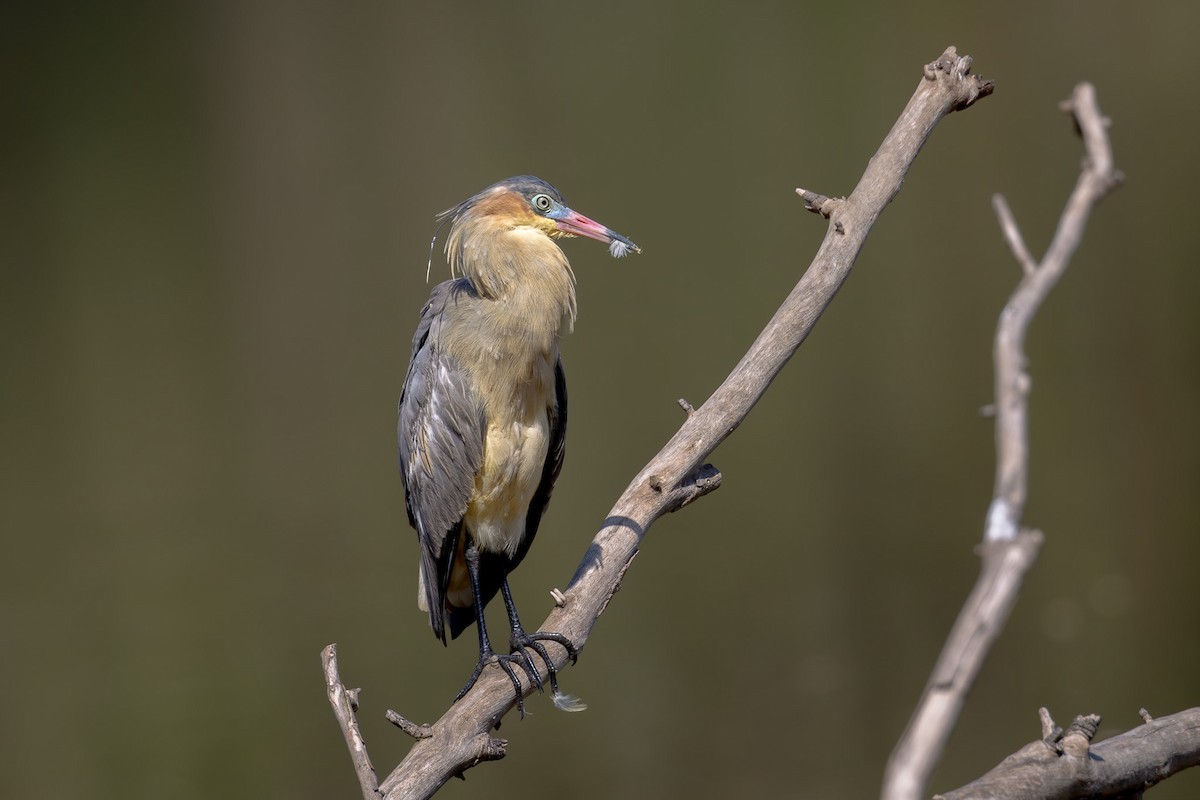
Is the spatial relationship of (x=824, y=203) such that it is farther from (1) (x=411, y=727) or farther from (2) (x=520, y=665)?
(1) (x=411, y=727)

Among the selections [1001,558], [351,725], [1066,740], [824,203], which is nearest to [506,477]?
[351,725]

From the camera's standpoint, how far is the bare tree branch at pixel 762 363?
6.18 feet

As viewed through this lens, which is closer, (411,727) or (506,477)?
(411,727)

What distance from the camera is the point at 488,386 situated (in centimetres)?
217

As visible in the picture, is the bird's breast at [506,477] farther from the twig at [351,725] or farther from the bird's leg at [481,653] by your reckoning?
the twig at [351,725]

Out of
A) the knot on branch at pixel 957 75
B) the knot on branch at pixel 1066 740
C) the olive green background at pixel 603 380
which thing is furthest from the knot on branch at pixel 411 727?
the olive green background at pixel 603 380

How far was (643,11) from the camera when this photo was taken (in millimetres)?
3145

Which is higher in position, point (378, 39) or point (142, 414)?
point (378, 39)

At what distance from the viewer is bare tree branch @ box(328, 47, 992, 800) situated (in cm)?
188

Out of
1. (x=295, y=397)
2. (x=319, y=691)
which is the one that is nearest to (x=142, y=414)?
(x=295, y=397)

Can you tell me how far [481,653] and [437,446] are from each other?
374mm

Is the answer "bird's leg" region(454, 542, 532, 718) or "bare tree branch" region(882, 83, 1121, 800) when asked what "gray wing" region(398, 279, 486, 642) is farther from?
"bare tree branch" region(882, 83, 1121, 800)

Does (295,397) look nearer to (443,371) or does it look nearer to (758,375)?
(443,371)

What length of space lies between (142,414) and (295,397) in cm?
37
